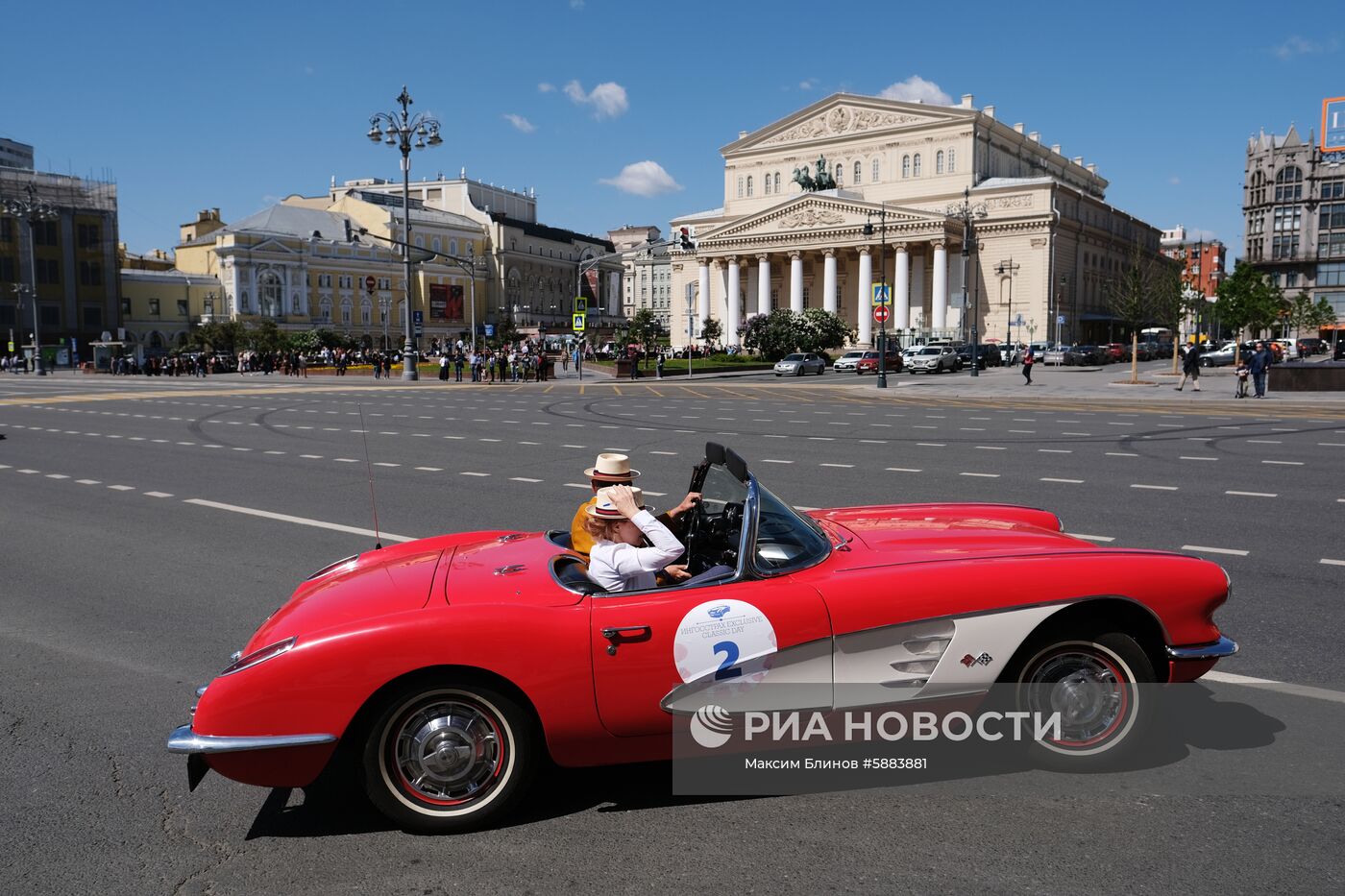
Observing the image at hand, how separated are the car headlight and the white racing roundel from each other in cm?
138

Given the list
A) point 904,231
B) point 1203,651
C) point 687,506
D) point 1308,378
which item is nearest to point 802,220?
point 904,231

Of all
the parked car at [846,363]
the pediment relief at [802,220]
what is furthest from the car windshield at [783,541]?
the pediment relief at [802,220]

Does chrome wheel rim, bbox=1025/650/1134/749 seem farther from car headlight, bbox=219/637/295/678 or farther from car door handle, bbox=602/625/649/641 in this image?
car headlight, bbox=219/637/295/678

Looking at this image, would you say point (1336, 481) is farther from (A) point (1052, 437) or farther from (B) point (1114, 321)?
(B) point (1114, 321)

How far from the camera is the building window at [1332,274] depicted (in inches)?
4281

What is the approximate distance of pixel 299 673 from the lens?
11.2 ft

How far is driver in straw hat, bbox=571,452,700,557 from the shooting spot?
14.4 ft

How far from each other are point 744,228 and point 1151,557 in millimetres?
94008

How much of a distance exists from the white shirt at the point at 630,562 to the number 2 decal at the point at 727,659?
16.3 inches

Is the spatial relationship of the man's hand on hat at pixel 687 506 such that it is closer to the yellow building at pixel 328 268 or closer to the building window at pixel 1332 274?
the yellow building at pixel 328 268

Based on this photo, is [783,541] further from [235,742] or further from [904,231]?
[904,231]

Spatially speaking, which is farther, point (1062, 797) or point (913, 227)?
point (913, 227)

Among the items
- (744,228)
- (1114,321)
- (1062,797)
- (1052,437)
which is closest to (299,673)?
(1062,797)

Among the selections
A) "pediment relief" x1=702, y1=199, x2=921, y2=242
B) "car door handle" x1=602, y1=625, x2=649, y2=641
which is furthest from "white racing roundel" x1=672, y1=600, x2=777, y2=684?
"pediment relief" x1=702, y1=199, x2=921, y2=242
